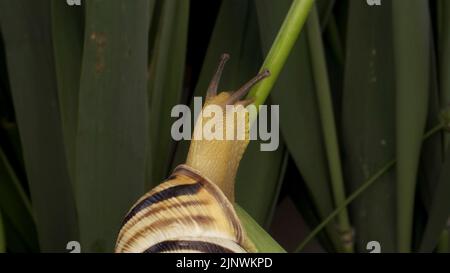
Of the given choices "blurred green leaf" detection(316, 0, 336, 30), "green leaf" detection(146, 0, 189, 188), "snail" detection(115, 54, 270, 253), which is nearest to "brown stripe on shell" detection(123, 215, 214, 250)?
"snail" detection(115, 54, 270, 253)

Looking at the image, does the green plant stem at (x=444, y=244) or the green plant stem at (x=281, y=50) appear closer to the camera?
the green plant stem at (x=281, y=50)

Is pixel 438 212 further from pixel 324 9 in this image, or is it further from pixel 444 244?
pixel 324 9

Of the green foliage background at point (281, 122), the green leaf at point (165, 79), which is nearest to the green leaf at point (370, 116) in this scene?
the green foliage background at point (281, 122)

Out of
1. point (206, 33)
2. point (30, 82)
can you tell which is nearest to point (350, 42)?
point (206, 33)

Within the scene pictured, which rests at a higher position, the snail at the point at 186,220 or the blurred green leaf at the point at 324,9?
the blurred green leaf at the point at 324,9

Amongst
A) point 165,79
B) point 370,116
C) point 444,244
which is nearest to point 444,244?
point 444,244

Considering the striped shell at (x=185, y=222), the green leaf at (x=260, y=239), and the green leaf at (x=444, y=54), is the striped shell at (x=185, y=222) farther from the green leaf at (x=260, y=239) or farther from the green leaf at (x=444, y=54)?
the green leaf at (x=444, y=54)
